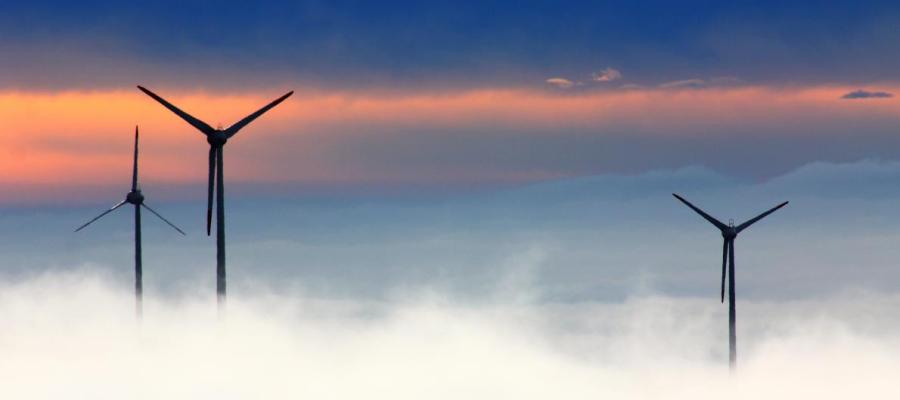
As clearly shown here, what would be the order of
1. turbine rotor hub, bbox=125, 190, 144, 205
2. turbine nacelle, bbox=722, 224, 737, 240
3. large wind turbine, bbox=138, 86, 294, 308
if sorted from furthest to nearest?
turbine rotor hub, bbox=125, 190, 144, 205 < turbine nacelle, bbox=722, 224, 737, 240 < large wind turbine, bbox=138, 86, 294, 308

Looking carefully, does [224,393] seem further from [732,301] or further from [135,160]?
[732,301]

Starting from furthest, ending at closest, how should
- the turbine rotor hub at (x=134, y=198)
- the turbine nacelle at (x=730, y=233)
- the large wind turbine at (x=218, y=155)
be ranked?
the turbine rotor hub at (x=134, y=198), the turbine nacelle at (x=730, y=233), the large wind turbine at (x=218, y=155)

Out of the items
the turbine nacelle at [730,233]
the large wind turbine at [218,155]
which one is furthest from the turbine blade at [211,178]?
the turbine nacelle at [730,233]

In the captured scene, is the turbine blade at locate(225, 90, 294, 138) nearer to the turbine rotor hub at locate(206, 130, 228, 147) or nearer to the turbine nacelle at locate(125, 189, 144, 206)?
the turbine rotor hub at locate(206, 130, 228, 147)

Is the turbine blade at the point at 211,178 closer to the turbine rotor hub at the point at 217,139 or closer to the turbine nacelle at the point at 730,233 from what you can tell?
the turbine rotor hub at the point at 217,139

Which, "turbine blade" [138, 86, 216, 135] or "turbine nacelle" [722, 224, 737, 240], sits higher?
"turbine blade" [138, 86, 216, 135]

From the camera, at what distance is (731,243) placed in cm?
15675

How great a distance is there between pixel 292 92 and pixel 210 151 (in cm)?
824

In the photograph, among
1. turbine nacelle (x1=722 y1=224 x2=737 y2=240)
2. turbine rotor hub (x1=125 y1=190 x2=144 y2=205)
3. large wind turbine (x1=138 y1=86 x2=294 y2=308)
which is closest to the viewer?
large wind turbine (x1=138 y1=86 x2=294 y2=308)

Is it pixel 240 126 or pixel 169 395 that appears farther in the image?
pixel 169 395

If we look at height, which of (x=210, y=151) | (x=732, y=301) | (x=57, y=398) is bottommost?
(x=57, y=398)

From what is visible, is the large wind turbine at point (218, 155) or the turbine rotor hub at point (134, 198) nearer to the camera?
the large wind turbine at point (218, 155)

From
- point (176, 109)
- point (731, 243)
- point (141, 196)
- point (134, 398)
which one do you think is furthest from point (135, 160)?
point (731, 243)

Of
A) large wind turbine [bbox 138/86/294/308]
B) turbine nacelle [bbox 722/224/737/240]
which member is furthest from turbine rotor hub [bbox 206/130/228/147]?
turbine nacelle [bbox 722/224/737/240]
